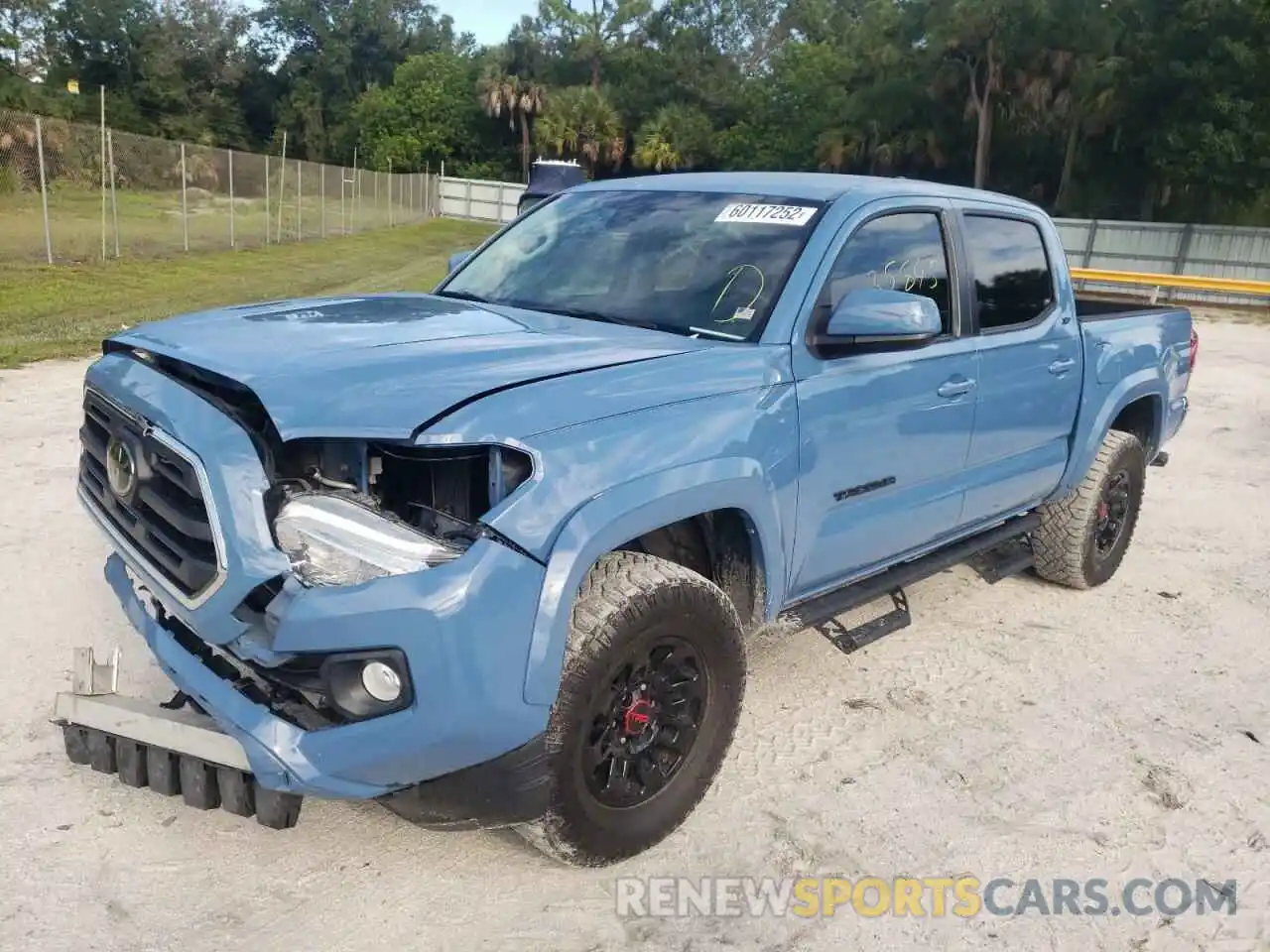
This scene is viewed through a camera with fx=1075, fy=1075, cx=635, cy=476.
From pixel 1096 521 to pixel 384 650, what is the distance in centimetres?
419

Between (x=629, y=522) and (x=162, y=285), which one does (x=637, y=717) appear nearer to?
(x=629, y=522)

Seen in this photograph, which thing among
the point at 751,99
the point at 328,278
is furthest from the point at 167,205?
the point at 751,99

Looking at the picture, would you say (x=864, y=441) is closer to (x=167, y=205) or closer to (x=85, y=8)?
(x=167, y=205)

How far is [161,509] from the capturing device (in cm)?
275

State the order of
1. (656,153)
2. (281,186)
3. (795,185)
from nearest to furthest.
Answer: (795,185) → (281,186) → (656,153)

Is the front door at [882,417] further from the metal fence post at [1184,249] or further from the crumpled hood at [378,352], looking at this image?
the metal fence post at [1184,249]

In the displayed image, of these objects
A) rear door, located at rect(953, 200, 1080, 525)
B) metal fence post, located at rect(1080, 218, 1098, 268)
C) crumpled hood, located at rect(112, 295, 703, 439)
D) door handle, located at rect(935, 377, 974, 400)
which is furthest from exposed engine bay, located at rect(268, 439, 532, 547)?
metal fence post, located at rect(1080, 218, 1098, 268)

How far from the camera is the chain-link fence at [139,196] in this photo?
712 inches

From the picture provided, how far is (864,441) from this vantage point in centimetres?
361

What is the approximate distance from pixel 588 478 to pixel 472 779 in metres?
0.78

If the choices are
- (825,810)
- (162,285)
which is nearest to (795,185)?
(825,810)

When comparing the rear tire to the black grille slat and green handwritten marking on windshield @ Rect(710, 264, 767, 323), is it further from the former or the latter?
the black grille slat

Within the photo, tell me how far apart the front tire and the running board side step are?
1.94ft

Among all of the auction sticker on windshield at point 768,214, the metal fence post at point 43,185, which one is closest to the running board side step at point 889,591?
the auction sticker on windshield at point 768,214
